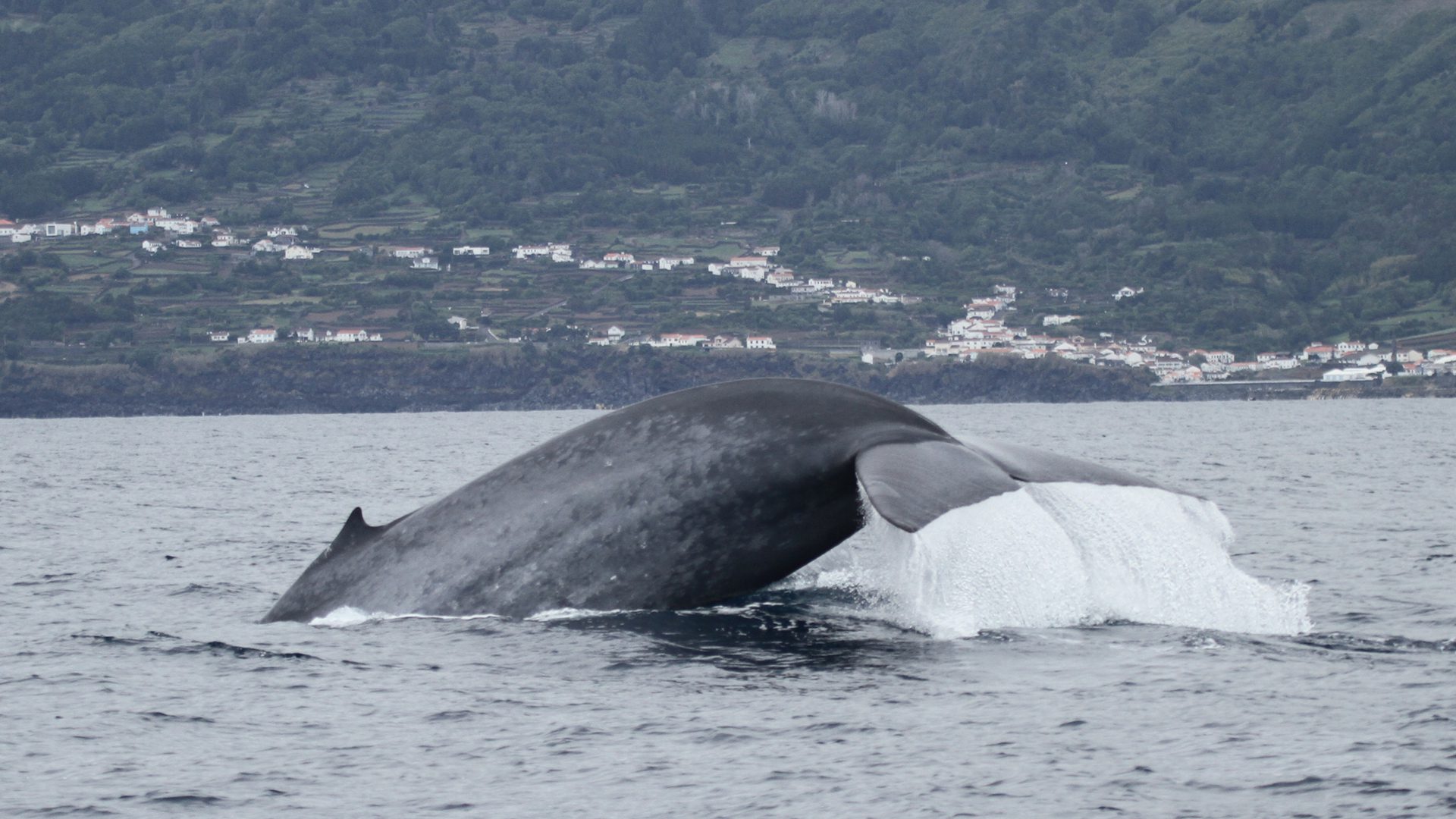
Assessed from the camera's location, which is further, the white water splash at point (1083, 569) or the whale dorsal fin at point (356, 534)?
the whale dorsal fin at point (356, 534)

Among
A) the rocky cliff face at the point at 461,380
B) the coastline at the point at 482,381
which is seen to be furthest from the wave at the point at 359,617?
the coastline at the point at 482,381

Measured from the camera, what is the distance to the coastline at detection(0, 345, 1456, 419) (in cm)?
16125

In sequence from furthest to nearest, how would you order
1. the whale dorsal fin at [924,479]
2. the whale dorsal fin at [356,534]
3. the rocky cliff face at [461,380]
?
1. the rocky cliff face at [461,380]
2. the whale dorsal fin at [356,534]
3. the whale dorsal fin at [924,479]

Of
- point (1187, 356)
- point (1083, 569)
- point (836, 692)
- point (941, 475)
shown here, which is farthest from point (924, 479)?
point (1187, 356)

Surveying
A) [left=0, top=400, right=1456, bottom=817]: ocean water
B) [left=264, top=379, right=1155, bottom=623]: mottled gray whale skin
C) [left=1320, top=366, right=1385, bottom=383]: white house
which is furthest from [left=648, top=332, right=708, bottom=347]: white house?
[left=264, top=379, right=1155, bottom=623]: mottled gray whale skin

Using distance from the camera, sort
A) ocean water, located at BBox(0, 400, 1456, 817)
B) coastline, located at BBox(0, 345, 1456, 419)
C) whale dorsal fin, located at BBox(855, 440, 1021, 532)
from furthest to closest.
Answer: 1. coastline, located at BBox(0, 345, 1456, 419)
2. whale dorsal fin, located at BBox(855, 440, 1021, 532)
3. ocean water, located at BBox(0, 400, 1456, 817)

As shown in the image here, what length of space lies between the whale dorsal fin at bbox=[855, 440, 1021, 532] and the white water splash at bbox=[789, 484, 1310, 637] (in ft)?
2.22

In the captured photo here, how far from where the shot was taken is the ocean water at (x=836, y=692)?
31.1 ft

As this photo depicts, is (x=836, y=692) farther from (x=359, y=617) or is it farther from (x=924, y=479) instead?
(x=359, y=617)

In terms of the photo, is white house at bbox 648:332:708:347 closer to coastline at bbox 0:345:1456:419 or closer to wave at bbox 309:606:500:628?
coastline at bbox 0:345:1456:419

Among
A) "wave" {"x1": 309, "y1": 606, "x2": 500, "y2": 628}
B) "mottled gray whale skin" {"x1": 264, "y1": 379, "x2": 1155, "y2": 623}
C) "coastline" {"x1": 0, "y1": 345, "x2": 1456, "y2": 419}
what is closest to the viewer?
"mottled gray whale skin" {"x1": 264, "y1": 379, "x2": 1155, "y2": 623}

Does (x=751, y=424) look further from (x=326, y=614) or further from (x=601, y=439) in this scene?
(x=326, y=614)

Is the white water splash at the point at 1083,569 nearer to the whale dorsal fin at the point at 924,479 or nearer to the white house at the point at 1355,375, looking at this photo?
the whale dorsal fin at the point at 924,479

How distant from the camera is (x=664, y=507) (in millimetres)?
12281
